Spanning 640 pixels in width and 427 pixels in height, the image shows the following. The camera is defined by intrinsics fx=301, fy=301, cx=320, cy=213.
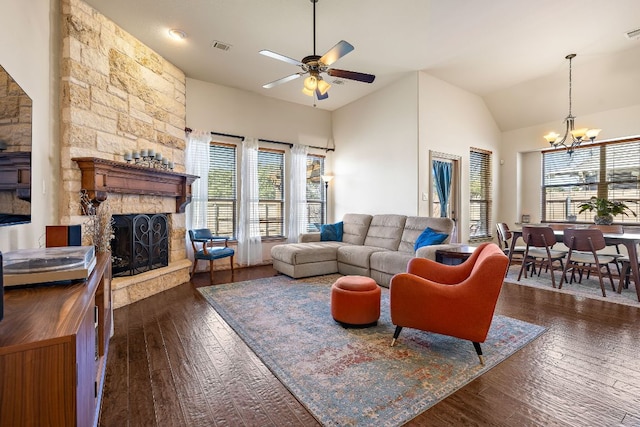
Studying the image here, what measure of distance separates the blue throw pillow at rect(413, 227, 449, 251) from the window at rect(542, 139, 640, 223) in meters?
3.86

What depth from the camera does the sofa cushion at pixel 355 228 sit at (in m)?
5.41

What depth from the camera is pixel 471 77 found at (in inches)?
209

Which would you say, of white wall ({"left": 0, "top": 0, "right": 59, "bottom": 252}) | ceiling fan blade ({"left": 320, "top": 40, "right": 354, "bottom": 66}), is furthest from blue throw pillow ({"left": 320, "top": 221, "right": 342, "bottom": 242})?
white wall ({"left": 0, "top": 0, "right": 59, "bottom": 252})

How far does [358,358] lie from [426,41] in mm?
4059

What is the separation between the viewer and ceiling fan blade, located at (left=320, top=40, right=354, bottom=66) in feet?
8.96

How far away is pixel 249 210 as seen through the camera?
224 inches

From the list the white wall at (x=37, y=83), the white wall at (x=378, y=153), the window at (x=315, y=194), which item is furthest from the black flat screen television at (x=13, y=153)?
the window at (x=315, y=194)

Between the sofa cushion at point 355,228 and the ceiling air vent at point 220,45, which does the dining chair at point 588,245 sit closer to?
the sofa cushion at point 355,228

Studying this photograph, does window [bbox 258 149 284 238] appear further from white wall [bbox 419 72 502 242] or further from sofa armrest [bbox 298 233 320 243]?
white wall [bbox 419 72 502 242]

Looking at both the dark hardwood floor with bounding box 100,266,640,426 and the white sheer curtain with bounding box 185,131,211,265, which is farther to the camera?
the white sheer curtain with bounding box 185,131,211,265

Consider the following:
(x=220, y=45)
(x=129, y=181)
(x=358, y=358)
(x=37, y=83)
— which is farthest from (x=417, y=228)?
(x=37, y=83)

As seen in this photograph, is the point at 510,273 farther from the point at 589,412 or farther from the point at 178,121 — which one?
the point at 178,121

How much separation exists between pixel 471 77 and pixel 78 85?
576 cm

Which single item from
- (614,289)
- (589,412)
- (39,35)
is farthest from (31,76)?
(614,289)
